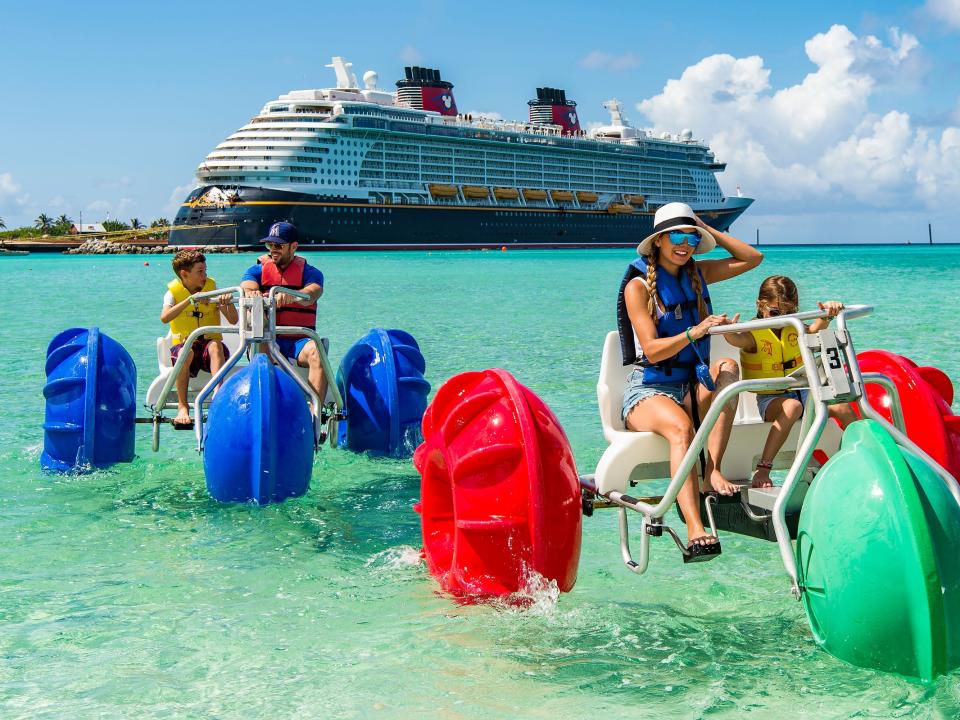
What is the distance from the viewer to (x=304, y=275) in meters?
7.36

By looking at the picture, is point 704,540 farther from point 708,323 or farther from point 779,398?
point 779,398

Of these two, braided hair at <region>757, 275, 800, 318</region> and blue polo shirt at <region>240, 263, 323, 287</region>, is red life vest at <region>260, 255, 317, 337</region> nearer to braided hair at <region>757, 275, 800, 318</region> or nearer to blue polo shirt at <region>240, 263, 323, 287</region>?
blue polo shirt at <region>240, 263, 323, 287</region>

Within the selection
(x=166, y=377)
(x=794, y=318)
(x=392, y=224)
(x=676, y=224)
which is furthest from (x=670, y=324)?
(x=392, y=224)

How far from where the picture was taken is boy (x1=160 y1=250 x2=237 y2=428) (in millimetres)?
7070

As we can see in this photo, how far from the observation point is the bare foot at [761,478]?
416 centimetres

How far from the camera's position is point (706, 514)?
13.6ft

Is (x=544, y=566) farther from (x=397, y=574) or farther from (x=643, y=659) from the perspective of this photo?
(x=397, y=574)

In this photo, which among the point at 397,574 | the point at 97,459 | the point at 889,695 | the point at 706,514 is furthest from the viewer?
the point at 97,459

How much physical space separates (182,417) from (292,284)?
4.03 ft

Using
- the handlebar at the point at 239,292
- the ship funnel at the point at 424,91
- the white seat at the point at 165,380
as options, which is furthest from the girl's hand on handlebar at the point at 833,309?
the ship funnel at the point at 424,91

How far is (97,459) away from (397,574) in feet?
9.39

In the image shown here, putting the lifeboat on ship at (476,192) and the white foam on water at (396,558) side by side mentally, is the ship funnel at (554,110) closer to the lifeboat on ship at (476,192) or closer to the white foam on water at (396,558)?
the lifeboat on ship at (476,192)

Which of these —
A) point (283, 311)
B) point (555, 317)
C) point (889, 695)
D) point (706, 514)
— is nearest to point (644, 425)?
point (706, 514)

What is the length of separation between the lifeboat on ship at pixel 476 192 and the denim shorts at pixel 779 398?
86.4 meters
